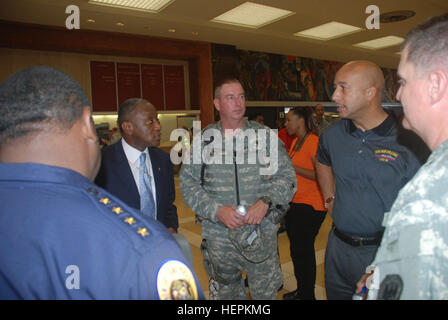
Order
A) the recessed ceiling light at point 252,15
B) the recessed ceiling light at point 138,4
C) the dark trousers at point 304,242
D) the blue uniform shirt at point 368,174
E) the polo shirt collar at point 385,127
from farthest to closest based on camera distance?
the recessed ceiling light at point 252,15 → the recessed ceiling light at point 138,4 → the dark trousers at point 304,242 → the polo shirt collar at point 385,127 → the blue uniform shirt at point 368,174

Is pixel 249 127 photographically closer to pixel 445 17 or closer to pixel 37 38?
pixel 445 17

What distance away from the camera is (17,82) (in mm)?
816

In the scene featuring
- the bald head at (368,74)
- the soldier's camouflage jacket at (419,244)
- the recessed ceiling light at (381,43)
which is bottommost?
the soldier's camouflage jacket at (419,244)

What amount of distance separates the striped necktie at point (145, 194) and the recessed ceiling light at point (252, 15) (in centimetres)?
663

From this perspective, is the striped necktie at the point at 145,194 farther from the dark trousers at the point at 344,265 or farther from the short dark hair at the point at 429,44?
the short dark hair at the point at 429,44

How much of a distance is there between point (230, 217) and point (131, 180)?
0.76 meters

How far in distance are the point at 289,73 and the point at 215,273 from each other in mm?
12738

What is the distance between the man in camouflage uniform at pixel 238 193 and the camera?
2.34 meters

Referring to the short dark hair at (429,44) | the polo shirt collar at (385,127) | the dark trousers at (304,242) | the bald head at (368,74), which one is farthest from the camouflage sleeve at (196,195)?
the short dark hair at (429,44)

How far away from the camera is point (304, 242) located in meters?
2.99

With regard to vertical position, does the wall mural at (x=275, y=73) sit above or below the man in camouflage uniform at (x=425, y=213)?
above

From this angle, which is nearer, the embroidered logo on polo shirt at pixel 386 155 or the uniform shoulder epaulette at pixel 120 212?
the uniform shoulder epaulette at pixel 120 212

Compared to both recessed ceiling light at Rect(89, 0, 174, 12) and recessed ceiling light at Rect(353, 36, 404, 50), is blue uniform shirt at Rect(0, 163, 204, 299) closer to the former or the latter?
recessed ceiling light at Rect(89, 0, 174, 12)

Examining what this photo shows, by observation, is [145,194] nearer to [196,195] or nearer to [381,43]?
[196,195]
